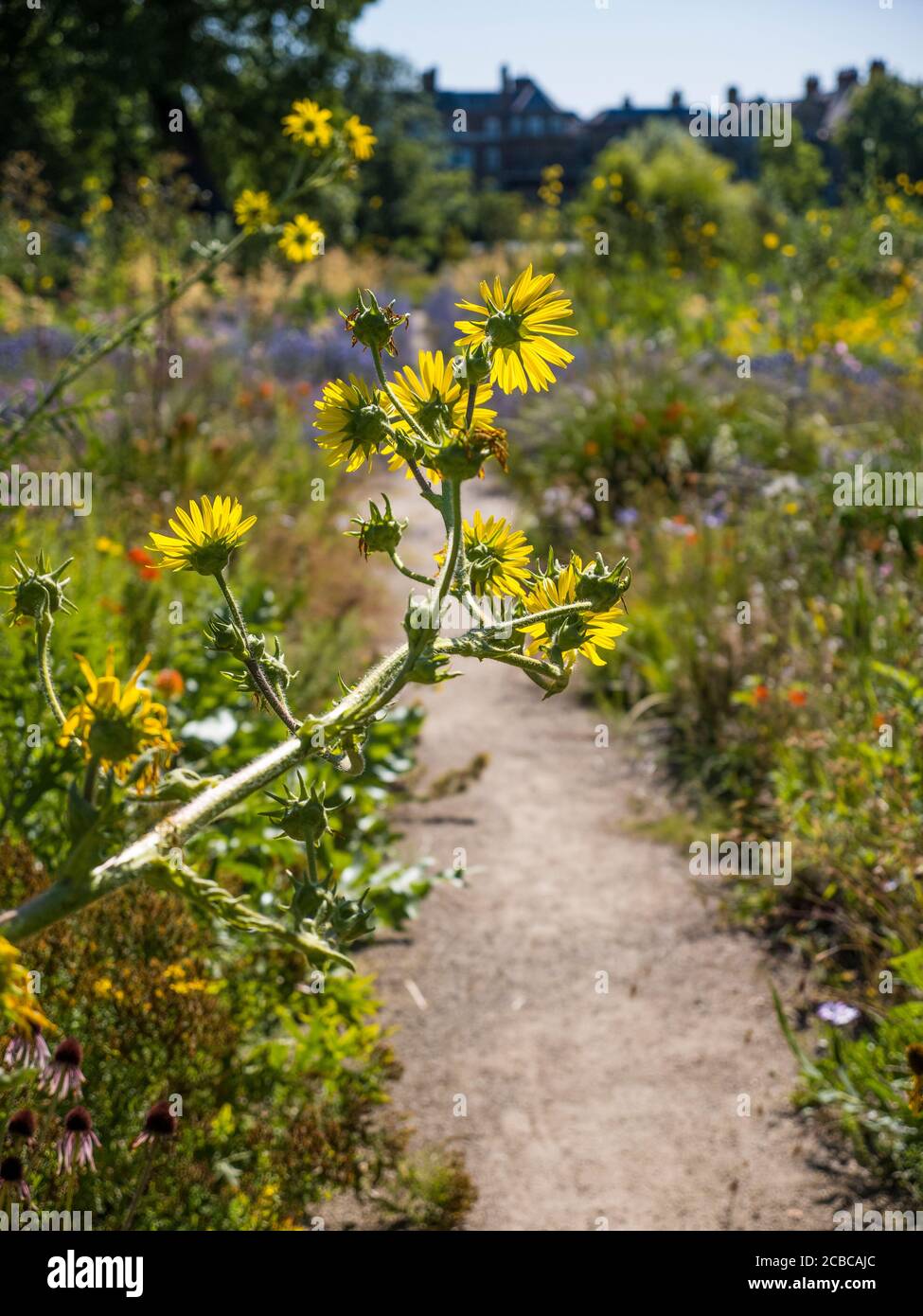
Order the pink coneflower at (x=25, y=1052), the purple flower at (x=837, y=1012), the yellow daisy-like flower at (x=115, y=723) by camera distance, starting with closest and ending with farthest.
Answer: the yellow daisy-like flower at (x=115, y=723) → the pink coneflower at (x=25, y=1052) → the purple flower at (x=837, y=1012)

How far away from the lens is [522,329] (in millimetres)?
1006

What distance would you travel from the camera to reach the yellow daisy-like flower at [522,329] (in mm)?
983

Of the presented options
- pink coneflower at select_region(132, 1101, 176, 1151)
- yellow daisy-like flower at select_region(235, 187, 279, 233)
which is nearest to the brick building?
yellow daisy-like flower at select_region(235, 187, 279, 233)

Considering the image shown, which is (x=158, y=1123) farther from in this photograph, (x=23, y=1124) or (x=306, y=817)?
(x=306, y=817)

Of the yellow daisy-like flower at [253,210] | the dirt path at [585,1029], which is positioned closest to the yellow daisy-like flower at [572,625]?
the dirt path at [585,1029]

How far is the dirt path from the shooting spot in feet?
8.27

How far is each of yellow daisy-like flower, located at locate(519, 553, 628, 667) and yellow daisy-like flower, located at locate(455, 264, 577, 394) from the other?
0.57 ft

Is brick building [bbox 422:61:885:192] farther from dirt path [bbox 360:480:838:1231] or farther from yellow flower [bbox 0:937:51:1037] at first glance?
Result: yellow flower [bbox 0:937:51:1037]

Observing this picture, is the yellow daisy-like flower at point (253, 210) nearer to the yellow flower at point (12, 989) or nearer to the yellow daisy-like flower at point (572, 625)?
the yellow daisy-like flower at point (572, 625)

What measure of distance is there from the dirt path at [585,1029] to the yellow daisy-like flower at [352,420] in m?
1.95
